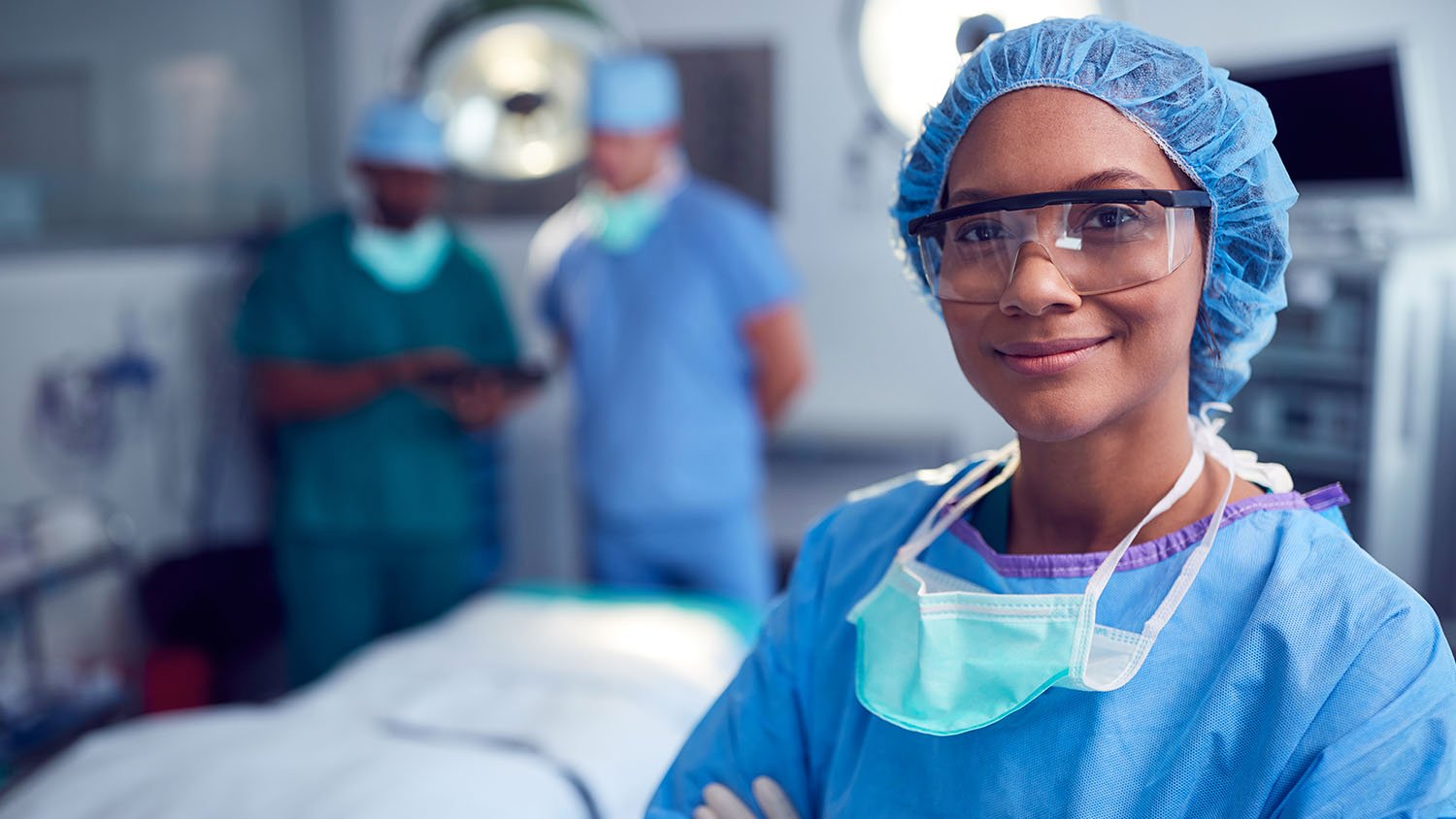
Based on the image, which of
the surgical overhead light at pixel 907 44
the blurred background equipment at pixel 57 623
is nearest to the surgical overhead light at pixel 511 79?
the surgical overhead light at pixel 907 44

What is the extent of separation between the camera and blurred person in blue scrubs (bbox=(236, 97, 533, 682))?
8.30 ft

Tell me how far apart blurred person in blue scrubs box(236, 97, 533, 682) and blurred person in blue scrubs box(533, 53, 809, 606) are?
0.30m

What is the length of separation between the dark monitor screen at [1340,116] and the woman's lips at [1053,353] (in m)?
2.10

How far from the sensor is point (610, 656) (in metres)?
2.01

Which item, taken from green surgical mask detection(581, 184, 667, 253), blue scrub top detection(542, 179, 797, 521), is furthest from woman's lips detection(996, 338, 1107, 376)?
green surgical mask detection(581, 184, 667, 253)

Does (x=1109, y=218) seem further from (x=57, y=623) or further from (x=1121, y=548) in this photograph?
(x=57, y=623)

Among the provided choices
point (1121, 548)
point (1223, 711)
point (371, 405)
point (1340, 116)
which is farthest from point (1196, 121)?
point (1340, 116)

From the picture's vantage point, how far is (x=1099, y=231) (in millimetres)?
858

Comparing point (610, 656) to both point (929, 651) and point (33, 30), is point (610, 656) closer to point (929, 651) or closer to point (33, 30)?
point (929, 651)

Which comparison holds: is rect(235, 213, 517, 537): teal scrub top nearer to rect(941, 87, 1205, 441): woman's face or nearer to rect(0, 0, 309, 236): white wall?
rect(0, 0, 309, 236): white wall

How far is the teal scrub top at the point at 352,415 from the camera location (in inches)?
99.9

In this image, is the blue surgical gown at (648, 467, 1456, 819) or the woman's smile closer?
the blue surgical gown at (648, 467, 1456, 819)

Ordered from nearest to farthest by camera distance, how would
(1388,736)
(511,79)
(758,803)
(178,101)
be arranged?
1. (1388,736)
2. (758,803)
3. (511,79)
4. (178,101)

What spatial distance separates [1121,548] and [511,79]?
185 centimetres
